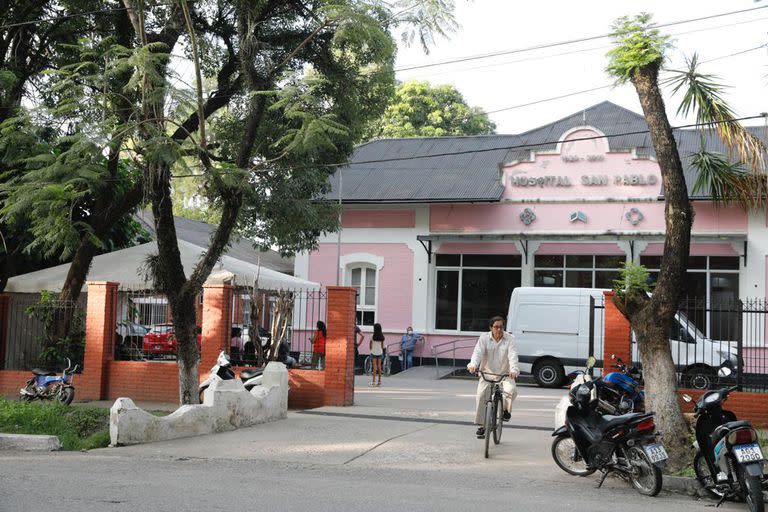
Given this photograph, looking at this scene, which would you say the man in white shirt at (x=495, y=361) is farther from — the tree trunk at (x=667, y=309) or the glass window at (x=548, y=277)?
the glass window at (x=548, y=277)

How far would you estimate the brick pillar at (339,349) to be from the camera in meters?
14.8

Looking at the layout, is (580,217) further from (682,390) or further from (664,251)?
(664,251)

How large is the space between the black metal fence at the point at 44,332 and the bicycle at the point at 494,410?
9670 mm

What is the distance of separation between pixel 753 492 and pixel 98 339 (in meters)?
12.5

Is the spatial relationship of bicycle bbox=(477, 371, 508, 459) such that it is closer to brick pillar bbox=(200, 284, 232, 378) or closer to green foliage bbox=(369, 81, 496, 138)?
brick pillar bbox=(200, 284, 232, 378)

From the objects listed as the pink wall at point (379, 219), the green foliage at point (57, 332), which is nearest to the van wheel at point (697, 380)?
the green foliage at point (57, 332)

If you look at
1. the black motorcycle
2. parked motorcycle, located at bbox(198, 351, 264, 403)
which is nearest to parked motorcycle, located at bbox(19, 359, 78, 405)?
parked motorcycle, located at bbox(198, 351, 264, 403)

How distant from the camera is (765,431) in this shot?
40.0 feet

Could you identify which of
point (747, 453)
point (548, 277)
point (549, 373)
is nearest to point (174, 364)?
point (549, 373)

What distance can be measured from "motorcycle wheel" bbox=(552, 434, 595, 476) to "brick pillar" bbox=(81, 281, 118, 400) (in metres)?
9.98

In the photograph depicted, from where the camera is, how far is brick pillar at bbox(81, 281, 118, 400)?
16.1 m

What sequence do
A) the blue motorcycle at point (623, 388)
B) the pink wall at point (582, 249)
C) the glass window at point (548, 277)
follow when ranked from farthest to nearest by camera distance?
the glass window at point (548, 277), the pink wall at point (582, 249), the blue motorcycle at point (623, 388)

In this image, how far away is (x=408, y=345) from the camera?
2517 cm

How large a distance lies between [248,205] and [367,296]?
981 cm
